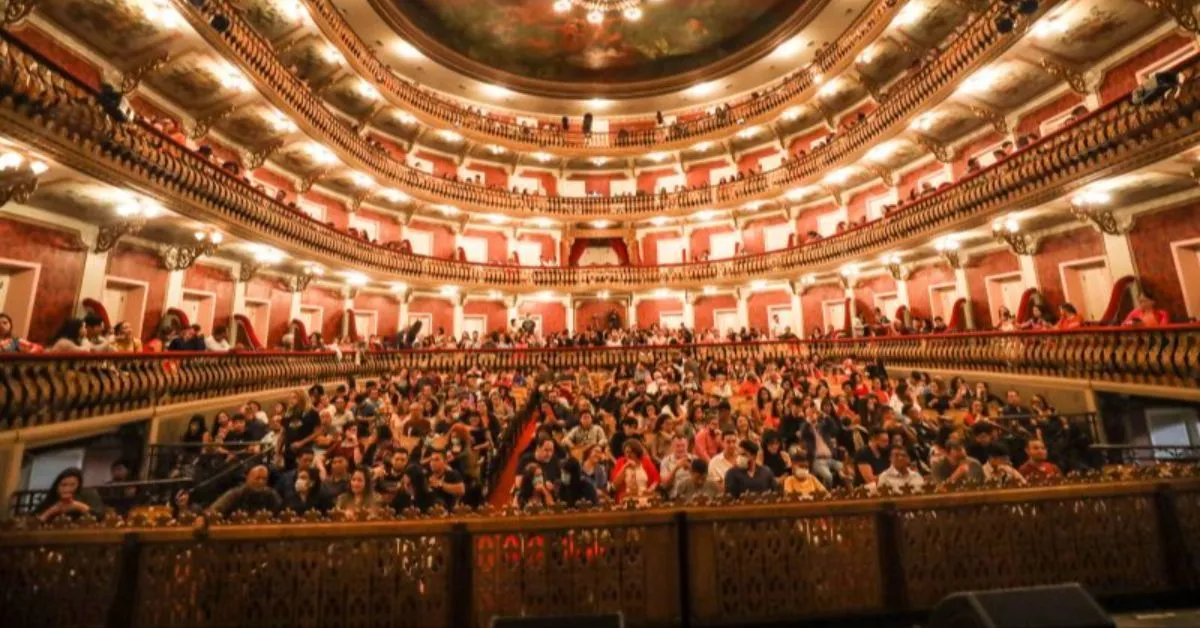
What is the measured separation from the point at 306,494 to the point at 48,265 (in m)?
9.52

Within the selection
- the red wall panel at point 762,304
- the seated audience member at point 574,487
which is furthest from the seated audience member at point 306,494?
the red wall panel at point 762,304

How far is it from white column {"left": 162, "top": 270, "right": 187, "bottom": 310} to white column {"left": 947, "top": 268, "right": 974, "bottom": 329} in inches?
885

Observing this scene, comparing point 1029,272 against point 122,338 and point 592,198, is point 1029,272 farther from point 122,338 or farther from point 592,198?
point 122,338

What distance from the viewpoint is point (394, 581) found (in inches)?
136

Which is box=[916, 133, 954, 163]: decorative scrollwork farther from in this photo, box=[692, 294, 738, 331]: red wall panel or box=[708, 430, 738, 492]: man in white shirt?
box=[708, 430, 738, 492]: man in white shirt

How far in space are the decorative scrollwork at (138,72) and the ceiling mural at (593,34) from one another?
445 inches

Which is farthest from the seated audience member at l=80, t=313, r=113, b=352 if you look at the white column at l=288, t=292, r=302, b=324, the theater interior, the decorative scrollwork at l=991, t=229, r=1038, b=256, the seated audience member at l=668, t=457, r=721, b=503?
the decorative scrollwork at l=991, t=229, r=1038, b=256

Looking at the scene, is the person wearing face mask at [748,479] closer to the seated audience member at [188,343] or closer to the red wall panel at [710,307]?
the seated audience member at [188,343]

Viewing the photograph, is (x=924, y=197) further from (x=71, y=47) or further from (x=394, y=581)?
(x=71, y=47)

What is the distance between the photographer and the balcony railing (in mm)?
6656

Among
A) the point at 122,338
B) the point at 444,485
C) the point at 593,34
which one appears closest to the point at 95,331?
the point at 122,338

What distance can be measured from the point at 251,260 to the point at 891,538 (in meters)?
17.5

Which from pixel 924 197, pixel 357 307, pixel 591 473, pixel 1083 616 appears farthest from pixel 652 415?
pixel 357 307

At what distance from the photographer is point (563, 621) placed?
2396mm
